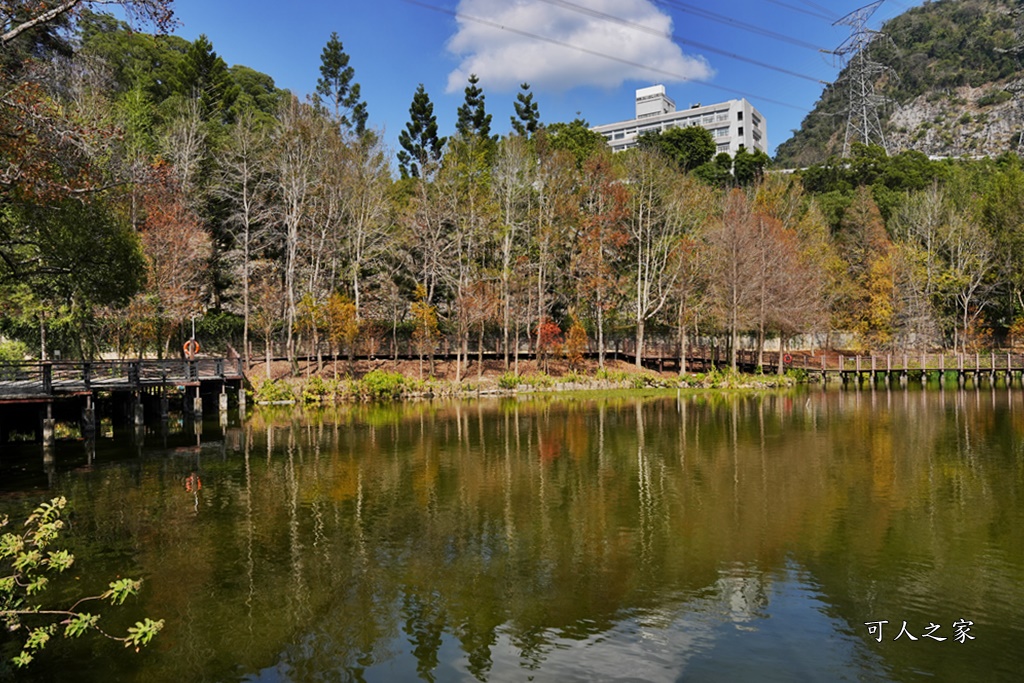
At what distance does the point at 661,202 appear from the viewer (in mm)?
51781

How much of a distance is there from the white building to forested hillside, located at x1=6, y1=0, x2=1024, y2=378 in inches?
2643

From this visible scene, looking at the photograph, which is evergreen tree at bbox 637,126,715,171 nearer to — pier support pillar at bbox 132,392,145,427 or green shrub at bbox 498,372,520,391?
green shrub at bbox 498,372,520,391

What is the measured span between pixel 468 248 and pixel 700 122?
104213 mm

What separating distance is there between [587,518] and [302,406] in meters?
27.2

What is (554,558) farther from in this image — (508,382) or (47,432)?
(508,382)

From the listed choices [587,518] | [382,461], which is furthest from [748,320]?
[587,518]

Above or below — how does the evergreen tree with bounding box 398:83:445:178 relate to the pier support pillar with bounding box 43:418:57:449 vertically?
above

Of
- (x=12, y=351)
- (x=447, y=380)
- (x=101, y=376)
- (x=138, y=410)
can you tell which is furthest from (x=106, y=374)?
(x=447, y=380)

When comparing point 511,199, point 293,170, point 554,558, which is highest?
point 293,170

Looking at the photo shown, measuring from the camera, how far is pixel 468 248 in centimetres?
4750

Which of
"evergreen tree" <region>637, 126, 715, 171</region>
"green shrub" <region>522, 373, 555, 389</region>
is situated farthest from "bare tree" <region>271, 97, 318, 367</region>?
"evergreen tree" <region>637, 126, 715, 171</region>

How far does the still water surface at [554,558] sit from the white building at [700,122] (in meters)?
110

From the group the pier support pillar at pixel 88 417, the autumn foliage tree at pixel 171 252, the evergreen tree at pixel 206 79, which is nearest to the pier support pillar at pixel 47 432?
the pier support pillar at pixel 88 417

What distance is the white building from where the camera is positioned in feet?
430
